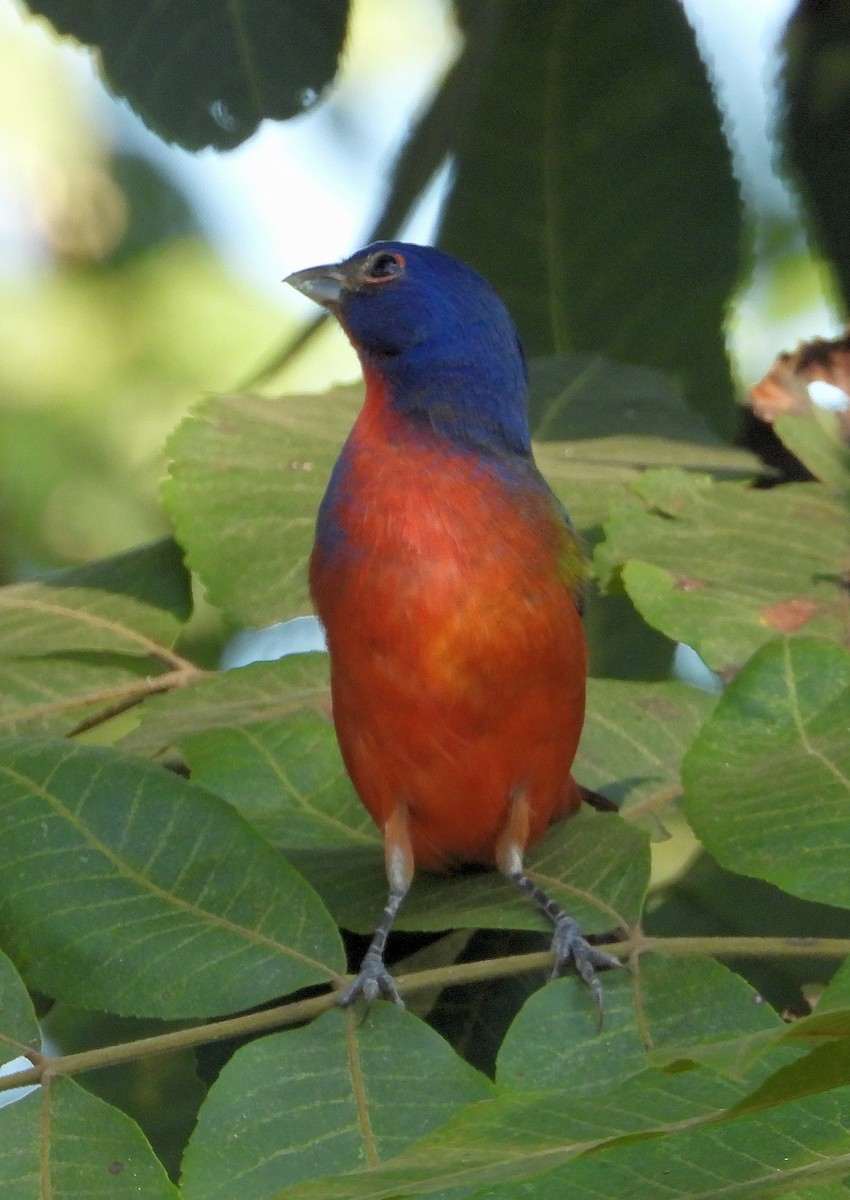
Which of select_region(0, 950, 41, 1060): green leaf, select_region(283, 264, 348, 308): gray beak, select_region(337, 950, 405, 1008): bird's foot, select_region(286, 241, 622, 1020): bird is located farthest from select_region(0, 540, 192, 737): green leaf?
select_region(337, 950, 405, 1008): bird's foot

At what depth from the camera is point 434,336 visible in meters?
3.42

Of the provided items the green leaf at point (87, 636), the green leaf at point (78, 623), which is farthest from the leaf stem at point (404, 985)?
the green leaf at point (78, 623)

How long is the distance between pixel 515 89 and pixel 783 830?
252cm

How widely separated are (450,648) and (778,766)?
0.83 metres

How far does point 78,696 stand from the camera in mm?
2934

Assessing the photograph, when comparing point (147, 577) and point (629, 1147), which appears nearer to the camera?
point (629, 1147)

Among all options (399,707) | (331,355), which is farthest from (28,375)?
(399,707)

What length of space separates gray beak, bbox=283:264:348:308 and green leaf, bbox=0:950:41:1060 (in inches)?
83.4

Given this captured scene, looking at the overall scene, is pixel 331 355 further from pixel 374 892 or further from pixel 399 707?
pixel 374 892

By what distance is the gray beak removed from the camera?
3650mm

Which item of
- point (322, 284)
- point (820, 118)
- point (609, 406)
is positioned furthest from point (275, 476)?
point (820, 118)

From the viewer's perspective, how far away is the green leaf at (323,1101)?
1.70 metres

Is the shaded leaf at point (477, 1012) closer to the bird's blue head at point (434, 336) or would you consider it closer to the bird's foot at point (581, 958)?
the bird's foot at point (581, 958)

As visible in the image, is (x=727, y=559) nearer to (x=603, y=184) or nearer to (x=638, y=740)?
(x=638, y=740)
